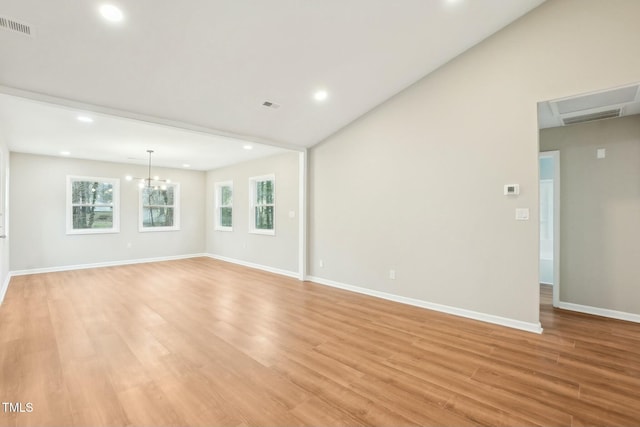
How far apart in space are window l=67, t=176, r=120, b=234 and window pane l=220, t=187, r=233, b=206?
254cm

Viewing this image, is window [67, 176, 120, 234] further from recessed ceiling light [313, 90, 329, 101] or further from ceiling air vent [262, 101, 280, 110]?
recessed ceiling light [313, 90, 329, 101]

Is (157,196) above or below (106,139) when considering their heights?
below

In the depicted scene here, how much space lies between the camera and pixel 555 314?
3834 millimetres

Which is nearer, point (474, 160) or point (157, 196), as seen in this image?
point (474, 160)

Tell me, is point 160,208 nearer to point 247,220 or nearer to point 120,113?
point 247,220

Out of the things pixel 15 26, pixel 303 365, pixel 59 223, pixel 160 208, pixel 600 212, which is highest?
pixel 15 26

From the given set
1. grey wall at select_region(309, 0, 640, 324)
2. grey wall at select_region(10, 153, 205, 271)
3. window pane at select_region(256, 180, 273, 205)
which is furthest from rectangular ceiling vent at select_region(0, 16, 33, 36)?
grey wall at select_region(10, 153, 205, 271)

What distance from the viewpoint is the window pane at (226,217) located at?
8.28m

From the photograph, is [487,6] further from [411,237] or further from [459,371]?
[459,371]

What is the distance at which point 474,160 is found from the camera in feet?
12.0

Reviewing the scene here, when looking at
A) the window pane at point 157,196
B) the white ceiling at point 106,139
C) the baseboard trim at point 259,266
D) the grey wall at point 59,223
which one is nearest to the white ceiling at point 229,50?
the white ceiling at point 106,139

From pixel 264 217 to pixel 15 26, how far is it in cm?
508

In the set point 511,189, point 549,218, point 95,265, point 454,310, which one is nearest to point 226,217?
point 95,265

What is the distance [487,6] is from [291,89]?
7.71 ft
